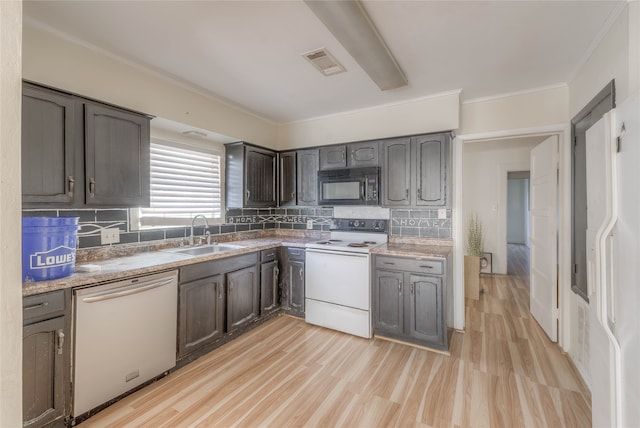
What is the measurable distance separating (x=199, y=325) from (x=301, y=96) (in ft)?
8.41

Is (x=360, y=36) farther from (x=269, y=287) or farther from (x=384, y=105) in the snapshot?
(x=269, y=287)

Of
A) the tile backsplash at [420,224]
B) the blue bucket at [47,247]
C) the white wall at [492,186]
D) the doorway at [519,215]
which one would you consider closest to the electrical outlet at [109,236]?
the blue bucket at [47,247]

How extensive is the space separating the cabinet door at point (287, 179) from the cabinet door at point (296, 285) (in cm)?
90

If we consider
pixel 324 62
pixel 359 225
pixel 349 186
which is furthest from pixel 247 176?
pixel 324 62

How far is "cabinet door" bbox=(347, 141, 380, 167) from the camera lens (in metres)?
3.29

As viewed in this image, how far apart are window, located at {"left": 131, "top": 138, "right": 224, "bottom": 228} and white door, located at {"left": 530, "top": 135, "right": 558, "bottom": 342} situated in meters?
3.69

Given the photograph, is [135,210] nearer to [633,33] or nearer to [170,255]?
[170,255]

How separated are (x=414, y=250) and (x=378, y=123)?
1618mm

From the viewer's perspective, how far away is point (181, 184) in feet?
10.3

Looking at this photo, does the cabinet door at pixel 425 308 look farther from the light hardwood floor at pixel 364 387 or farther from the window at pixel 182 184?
the window at pixel 182 184

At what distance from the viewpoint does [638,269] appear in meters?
1.07

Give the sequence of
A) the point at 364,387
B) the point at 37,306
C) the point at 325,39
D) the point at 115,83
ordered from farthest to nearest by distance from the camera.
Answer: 1. the point at 115,83
2. the point at 364,387
3. the point at 325,39
4. the point at 37,306

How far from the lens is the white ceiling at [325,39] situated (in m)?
1.75

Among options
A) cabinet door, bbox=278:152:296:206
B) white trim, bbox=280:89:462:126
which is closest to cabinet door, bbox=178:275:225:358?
cabinet door, bbox=278:152:296:206
